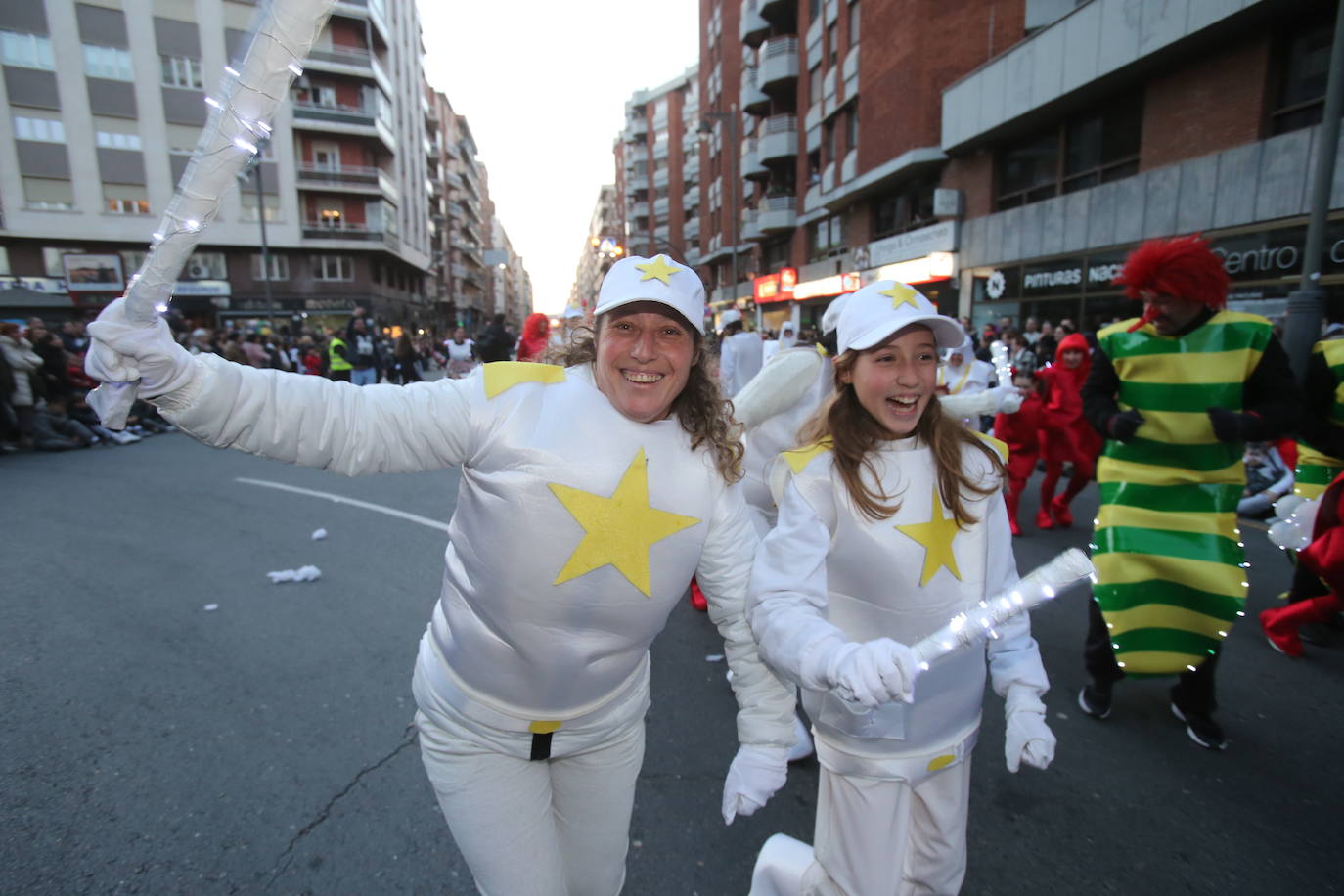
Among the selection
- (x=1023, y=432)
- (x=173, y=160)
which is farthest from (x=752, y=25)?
(x=1023, y=432)

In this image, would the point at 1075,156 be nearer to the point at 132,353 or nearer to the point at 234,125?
the point at 234,125

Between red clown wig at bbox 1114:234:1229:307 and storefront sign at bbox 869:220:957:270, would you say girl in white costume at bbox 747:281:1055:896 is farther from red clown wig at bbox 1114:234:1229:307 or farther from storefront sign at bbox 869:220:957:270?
storefront sign at bbox 869:220:957:270

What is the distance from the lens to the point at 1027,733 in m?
1.82

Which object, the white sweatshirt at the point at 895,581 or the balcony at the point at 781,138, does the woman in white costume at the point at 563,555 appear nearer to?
the white sweatshirt at the point at 895,581

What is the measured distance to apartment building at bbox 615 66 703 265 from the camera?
58.7 metres

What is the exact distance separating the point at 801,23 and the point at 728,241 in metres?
Result: 16.5

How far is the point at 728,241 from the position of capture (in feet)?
151

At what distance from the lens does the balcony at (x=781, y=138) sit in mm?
33656

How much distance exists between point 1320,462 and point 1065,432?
8.28 ft

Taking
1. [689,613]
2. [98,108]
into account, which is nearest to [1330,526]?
[689,613]

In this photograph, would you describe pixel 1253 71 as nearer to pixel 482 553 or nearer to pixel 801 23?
pixel 482 553

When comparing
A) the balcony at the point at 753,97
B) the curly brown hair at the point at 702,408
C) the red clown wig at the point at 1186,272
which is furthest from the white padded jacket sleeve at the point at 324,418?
the balcony at the point at 753,97

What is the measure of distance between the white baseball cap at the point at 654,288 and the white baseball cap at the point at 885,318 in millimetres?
476

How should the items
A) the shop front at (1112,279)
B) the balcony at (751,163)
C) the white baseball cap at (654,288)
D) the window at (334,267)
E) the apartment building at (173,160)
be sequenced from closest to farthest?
the white baseball cap at (654,288), the shop front at (1112,279), the apartment building at (173,160), the balcony at (751,163), the window at (334,267)
